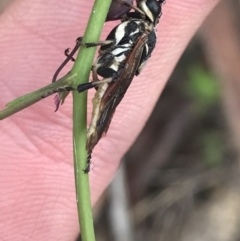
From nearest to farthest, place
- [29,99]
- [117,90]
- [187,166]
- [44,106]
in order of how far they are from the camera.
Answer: [29,99] → [117,90] → [44,106] → [187,166]

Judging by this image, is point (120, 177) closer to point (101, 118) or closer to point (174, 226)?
point (174, 226)

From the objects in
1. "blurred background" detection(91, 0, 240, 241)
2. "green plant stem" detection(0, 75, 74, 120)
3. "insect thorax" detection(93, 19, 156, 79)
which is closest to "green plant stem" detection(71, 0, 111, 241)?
"green plant stem" detection(0, 75, 74, 120)

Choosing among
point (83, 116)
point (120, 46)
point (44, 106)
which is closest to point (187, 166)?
point (44, 106)

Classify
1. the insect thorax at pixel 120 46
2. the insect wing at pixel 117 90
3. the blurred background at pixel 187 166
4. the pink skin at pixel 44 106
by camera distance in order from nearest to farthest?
the insect wing at pixel 117 90, the insect thorax at pixel 120 46, the pink skin at pixel 44 106, the blurred background at pixel 187 166

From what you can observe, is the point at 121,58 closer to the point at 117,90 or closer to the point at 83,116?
the point at 117,90

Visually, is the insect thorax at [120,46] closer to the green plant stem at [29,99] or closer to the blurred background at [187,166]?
the green plant stem at [29,99]

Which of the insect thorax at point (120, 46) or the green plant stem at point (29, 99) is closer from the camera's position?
the green plant stem at point (29, 99)

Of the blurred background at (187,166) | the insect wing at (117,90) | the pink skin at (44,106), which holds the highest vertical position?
the insect wing at (117,90)

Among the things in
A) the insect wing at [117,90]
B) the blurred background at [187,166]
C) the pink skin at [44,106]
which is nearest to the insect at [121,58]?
the insect wing at [117,90]
